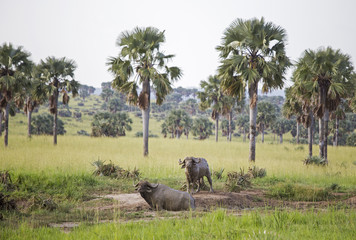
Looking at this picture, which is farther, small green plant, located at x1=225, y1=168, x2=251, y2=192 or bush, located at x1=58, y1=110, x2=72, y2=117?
bush, located at x1=58, y1=110, x2=72, y2=117

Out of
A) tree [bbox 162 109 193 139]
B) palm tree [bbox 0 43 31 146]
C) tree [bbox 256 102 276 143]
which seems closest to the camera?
palm tree [bbox 0 43 31 146]

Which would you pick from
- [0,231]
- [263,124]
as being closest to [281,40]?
[0,231]

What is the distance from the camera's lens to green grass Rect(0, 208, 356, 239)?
202 inches


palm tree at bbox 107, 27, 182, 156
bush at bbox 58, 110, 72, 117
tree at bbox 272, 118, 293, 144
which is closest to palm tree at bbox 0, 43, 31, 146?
palm tree at bbox 107, 27, 182, 156

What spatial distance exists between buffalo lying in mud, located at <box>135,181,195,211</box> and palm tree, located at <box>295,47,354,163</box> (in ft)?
48.3

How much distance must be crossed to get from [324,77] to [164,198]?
16.2 metres

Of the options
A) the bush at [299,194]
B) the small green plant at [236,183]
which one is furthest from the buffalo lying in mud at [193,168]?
the bush at [299,194]

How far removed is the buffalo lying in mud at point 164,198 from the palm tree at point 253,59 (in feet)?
40.2

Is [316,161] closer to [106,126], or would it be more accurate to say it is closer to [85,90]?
[106,126]

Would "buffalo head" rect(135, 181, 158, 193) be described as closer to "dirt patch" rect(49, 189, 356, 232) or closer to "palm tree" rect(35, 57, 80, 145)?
"dirt patch" rect(49, 189, 356, 232)

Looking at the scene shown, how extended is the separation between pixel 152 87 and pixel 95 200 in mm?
13449

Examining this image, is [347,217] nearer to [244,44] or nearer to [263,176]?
[263,176]

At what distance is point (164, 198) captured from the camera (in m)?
8.04

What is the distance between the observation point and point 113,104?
261ft
